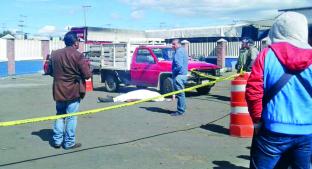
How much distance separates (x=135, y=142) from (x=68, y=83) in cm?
163

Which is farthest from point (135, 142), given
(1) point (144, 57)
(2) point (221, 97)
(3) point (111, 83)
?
(3) point (111, 83)

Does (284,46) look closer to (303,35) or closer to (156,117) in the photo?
(303,35)

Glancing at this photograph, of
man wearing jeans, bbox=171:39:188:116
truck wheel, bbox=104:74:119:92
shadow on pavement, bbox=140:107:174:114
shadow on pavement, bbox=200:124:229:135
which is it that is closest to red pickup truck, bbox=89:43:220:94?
truck wheel, bbox=104:74:119:92

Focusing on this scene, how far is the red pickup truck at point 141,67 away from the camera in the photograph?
50.1ft

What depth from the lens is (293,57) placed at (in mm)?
3326

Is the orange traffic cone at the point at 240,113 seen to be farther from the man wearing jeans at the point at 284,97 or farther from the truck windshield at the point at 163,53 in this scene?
the truck windshield at the point at 163,53

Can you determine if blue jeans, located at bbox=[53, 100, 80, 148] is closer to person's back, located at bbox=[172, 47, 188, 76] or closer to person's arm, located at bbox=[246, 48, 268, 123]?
person's back, located at bbox=[172, 47, 188, 76]

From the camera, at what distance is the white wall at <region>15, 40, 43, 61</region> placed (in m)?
36.8

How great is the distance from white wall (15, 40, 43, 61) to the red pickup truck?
63.4 ft

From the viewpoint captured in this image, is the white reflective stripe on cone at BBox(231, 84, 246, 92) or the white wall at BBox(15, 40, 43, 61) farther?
the white wall at BBox(15, 40, 43, 61)

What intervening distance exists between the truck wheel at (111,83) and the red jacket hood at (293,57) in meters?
14.7

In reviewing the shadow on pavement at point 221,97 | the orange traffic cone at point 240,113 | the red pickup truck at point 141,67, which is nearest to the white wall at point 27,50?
the red pickup truck at point 141,67

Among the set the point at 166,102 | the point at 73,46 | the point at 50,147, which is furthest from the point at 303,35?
the point at 166,102

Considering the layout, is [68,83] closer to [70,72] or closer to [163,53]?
[70,72]
